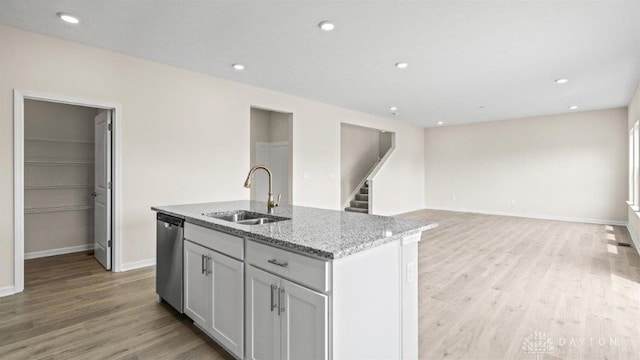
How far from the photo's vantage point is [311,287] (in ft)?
4.79

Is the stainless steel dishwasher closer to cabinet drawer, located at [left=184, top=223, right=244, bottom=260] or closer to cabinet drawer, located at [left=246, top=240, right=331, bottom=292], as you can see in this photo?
cabinet drawer, located at [left=184, top=223, right=244, bottom=260]

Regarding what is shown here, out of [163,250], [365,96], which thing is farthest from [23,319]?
[365,96]

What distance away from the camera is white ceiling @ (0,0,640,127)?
2.65 m

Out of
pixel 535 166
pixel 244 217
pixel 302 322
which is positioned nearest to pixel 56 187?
pixel 244 217

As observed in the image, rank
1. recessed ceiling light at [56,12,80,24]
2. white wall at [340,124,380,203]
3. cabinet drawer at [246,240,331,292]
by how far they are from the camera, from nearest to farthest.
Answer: cabinet drawer at [246,240,331,292]
recessed ceiling light at [56,12,80,24]
white wall at [340,124,380,203]

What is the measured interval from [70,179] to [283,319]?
4.54 m

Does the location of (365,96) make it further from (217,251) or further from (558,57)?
(217,251)

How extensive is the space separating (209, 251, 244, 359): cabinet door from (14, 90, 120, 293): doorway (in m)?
2.31

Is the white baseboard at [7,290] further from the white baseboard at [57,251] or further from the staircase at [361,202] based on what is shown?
the staircase at [361,202]

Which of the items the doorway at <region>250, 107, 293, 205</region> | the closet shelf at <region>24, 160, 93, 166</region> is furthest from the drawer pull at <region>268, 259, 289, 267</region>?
the doorway at <region>250, 107, 293, 205</region>

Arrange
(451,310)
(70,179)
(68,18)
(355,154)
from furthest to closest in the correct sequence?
(355,154), (70,179), (68,18), (451,310)

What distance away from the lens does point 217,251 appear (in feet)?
6.82

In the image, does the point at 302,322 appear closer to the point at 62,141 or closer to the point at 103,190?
the point at 103,190

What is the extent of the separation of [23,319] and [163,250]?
1.15 metres
